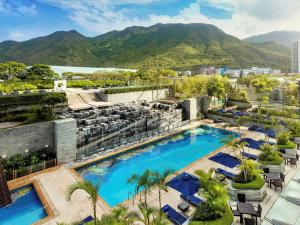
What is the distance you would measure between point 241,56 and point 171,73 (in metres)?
66.3

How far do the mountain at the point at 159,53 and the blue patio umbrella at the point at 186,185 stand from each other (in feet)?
243

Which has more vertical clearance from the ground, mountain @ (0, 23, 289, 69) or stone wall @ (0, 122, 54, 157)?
mountain @ (0, 23, 289, 69)

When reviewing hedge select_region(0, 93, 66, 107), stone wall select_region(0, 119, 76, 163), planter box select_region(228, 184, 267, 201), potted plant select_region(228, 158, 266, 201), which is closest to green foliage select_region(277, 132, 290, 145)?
potted plant select_region(228, 158, 266, 201)

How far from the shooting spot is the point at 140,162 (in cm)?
1591

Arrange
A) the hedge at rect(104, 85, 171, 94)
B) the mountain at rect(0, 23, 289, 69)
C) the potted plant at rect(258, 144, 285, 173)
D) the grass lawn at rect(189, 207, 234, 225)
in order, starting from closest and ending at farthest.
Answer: the grass lawn at rect(189, 207, 234, 225) < the potted plant at rect(258, 144, 285, 173) < the hedge at rect(104, 85, 171, 94) < the mountain at rect(0, 23, 289, 69)

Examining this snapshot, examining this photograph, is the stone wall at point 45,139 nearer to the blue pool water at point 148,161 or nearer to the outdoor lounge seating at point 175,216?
the blue pool water at point 148,161

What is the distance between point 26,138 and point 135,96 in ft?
70.7

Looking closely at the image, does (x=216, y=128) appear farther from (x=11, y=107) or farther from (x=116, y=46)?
(x=116, y=46)

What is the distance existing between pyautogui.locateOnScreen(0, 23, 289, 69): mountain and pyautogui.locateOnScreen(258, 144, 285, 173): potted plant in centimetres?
7021

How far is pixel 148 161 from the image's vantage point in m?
16.2

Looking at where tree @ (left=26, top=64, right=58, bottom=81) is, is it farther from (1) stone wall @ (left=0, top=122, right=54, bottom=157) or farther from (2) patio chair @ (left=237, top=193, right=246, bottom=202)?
(2) patio chair @ (left=237, top=193, right=246, bottom=202)

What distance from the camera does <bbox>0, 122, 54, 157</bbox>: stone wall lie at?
1355cm

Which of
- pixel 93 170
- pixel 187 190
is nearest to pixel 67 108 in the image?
pixel 93 170

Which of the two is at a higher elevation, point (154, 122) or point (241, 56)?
point (241, 56)
